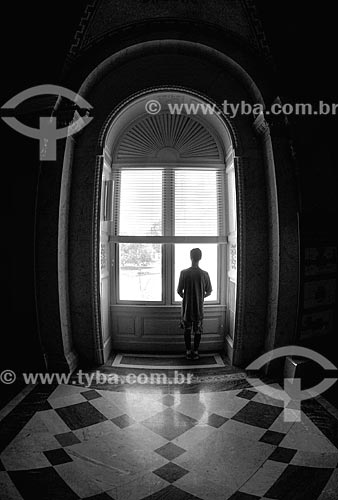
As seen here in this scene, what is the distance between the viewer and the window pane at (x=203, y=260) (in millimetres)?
4672

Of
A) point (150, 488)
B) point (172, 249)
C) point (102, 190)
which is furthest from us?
point (172, 249)

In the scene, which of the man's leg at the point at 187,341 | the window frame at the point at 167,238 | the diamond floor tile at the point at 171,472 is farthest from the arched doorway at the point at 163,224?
the diamond floor tile at the point at 171,472

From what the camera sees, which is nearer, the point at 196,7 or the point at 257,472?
the point at 257,472

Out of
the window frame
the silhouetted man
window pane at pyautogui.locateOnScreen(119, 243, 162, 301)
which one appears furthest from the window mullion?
the silhouetted man

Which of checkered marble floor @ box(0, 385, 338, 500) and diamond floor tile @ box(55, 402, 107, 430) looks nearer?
checkered marble floor @ box(0, 385, 338, 500)

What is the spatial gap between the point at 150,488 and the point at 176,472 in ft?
0.79

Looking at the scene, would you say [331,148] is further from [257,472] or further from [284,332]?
[257,472]

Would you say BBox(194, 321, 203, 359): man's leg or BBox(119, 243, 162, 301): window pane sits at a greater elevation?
BBox(119, 243, 162, 301): window pane

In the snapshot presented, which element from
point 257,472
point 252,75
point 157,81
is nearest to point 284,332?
point 257,472

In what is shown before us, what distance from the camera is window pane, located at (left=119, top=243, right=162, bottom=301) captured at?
184 inches

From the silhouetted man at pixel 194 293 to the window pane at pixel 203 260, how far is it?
0.37 metres

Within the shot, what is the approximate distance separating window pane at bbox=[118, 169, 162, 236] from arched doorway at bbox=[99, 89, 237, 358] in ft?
0.05

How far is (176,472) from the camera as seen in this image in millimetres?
2176

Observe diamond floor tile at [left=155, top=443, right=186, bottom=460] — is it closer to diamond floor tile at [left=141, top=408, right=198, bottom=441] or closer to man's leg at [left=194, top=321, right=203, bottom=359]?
diamond floor tile at [left=141, top=408, right=198, bottom=441]
